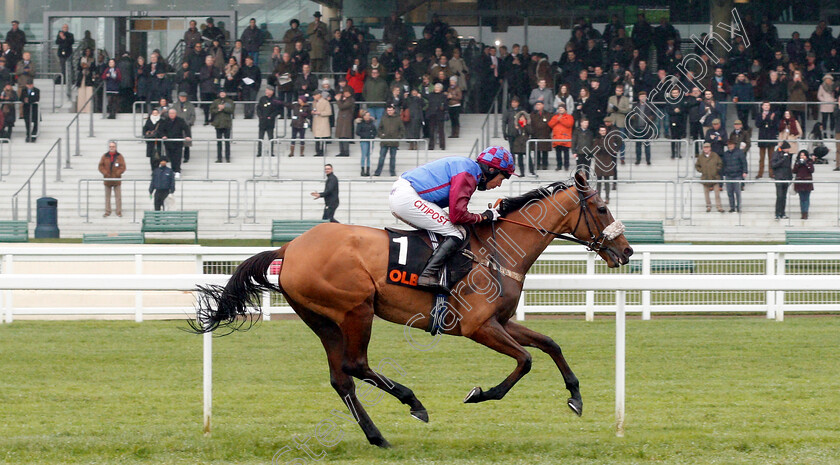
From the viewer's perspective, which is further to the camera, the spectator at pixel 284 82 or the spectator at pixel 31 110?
the spectator at pixel 31 110

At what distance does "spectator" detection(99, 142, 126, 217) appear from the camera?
16.4 meters

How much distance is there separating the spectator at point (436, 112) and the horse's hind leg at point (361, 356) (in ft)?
42.2

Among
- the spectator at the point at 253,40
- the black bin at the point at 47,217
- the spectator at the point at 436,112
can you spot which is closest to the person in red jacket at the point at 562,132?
the spectator at the point at 436,112

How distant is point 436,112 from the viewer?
17594 millimetres

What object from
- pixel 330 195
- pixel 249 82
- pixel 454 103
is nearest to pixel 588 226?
pixel 330 195

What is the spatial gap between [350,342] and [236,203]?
→ 11820mm

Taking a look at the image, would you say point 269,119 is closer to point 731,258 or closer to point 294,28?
point 294,28

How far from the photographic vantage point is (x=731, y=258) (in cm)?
1002

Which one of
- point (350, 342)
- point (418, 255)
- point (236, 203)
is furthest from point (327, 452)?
point (236, 203)

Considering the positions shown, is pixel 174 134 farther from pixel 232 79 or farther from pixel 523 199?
pixel 523 199

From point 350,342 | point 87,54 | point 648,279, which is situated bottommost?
point 350,342

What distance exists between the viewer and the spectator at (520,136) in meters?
16.0

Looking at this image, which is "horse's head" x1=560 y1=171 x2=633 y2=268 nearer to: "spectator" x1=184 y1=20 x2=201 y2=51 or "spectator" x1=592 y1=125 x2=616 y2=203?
"spectator" x1=592 y1=125 x2=616 y2=203

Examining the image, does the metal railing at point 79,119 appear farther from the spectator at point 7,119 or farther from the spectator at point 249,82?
the spectator at point 249,82
